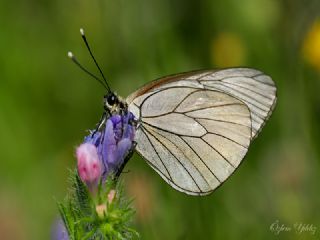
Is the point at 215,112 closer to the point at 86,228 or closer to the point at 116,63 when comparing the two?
the point at 86,228

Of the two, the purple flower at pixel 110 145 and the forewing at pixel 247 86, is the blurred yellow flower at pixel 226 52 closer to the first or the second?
the forewing at pixel 247 86

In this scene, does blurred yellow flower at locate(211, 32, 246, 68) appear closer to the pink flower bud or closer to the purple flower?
the purple flower

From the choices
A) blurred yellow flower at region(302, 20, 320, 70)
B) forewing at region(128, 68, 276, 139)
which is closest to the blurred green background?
blurred yellow flower at region(302, 20, 320, 70)

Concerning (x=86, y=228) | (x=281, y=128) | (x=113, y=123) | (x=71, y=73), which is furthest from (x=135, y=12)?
(x=86, y=228)

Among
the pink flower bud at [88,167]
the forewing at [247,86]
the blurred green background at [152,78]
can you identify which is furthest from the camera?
the blurred green background at [152,78]

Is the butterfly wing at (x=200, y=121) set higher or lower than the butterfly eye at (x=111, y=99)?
lower

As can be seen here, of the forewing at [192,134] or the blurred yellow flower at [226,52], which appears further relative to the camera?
the blurred yellow flower at [226,52]

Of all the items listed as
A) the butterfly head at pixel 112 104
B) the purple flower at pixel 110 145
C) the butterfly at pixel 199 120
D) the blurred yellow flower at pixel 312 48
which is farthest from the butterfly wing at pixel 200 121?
the blurred yellow flower at pixel 312 48
